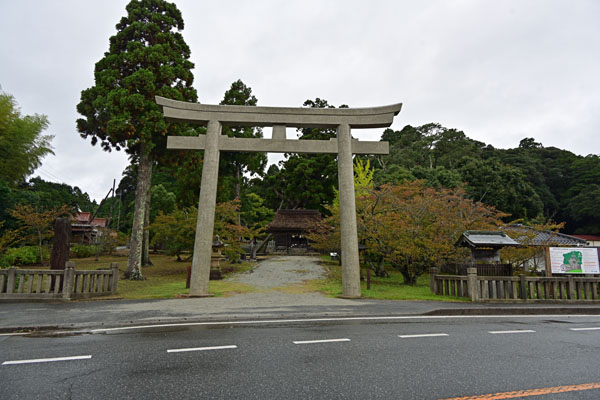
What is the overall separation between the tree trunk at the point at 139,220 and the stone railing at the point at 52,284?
201 inches

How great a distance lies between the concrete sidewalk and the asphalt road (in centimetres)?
Result: 75

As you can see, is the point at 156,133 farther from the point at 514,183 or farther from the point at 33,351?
the point at 514,183

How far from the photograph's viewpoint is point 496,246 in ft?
34.3

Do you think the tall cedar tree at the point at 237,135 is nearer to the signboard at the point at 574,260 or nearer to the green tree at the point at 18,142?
the green tree at the point at 18,142

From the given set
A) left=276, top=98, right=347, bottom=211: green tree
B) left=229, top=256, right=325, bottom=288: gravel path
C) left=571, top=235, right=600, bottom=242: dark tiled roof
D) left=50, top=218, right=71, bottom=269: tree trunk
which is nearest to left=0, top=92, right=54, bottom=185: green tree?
left=50, top=218, right=71, bottom=269: tree trunk

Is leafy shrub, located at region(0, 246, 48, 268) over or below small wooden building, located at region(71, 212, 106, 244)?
below

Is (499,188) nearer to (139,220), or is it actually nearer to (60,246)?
(139,220)

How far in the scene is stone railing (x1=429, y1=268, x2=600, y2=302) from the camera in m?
9.01

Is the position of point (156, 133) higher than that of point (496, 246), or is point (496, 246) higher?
point (156, 133)

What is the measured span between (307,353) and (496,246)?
364 inches

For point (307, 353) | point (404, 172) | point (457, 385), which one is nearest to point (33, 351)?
point (307, 353)

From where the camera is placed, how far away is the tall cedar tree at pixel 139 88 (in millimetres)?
13914

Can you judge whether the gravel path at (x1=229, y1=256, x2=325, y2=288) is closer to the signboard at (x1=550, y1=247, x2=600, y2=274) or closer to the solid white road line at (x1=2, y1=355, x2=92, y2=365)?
the solid white road line at (x1=2, y1=355, x2=92, y2=365)

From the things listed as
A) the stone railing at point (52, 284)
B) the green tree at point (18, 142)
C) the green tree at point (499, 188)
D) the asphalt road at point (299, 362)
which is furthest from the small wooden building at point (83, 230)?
the green tree at point (499, 188)
